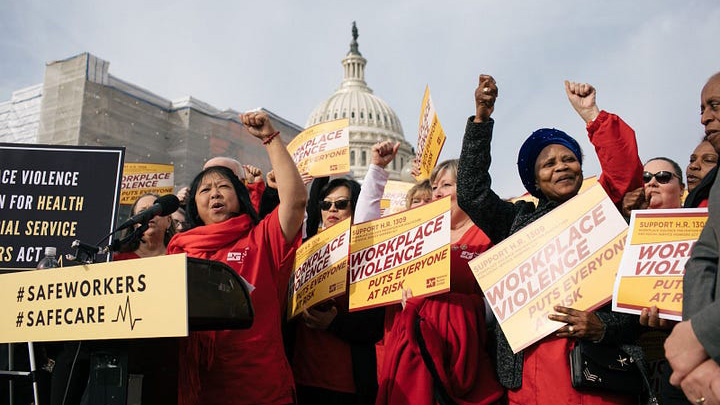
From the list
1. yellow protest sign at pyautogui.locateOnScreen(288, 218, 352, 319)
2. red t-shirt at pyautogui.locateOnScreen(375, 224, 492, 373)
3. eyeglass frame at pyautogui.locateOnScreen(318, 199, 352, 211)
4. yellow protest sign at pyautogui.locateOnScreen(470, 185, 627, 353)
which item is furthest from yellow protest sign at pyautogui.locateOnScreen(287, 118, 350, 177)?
yellow protest sign at pyautogui.locateOnScreen(470, 185, 627, 353)

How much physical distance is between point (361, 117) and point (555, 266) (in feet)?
253

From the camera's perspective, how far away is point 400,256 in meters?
3.30

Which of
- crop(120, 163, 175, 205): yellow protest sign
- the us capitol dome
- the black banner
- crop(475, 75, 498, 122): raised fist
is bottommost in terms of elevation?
the black banner

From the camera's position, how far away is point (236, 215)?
3.34 meters

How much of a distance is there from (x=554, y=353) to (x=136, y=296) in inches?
63.1

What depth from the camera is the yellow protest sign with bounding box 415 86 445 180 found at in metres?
5.08

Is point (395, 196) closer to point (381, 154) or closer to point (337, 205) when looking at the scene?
point (381, 154)

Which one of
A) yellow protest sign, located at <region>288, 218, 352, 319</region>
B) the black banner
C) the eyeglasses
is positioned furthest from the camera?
the eyeglasses

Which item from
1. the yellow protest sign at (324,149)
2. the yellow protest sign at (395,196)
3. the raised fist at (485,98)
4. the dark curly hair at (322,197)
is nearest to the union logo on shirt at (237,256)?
the dark curly hair at (322,197)

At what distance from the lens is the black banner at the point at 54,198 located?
346 cm

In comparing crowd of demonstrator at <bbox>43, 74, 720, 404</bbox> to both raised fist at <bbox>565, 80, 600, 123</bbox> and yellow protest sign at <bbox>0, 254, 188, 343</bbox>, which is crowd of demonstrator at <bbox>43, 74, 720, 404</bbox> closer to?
raised fist at <bbox>565, 80, 600, 123</bbox>

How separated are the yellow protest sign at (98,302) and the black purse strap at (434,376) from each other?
1366mm

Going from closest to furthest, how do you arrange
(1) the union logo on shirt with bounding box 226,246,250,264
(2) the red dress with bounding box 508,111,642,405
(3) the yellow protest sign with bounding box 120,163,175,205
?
(2) the red dress with bounding box 508,111,642,405, (1) the union logo on shirt with bounding box 226,246,250,264, (3) the yellow protest sign with bounding box 120,163,175,205

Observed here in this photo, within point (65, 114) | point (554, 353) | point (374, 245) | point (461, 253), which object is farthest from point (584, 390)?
point (65, 114)
